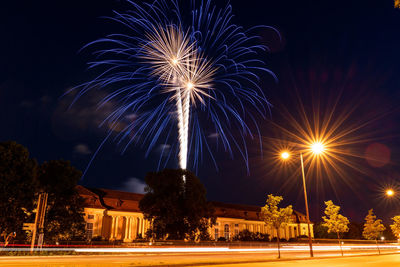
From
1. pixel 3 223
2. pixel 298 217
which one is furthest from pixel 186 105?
pixel 298 217

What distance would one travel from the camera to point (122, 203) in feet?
256

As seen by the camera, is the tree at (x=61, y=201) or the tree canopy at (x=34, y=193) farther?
the tree at (x=61, y=201)

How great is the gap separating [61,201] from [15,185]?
848 cm

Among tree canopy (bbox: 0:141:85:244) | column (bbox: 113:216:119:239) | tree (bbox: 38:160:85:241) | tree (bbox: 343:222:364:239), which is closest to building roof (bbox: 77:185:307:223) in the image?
column (bbox: 113:216:119:239)

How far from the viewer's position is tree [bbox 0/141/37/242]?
123 ft

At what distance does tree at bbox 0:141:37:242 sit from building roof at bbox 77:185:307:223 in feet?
65.6

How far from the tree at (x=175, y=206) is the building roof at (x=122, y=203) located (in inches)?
462

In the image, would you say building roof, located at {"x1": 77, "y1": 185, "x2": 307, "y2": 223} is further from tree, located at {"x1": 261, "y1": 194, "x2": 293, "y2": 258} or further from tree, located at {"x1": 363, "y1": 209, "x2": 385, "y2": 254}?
tree, located at {"x1": 261, "y1": 194, "x2": 293, "y2": 258}

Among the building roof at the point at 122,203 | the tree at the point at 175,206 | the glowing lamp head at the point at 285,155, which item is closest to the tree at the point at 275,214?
the glowing lamp head at the point at 285,155

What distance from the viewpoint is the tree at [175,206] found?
172ft

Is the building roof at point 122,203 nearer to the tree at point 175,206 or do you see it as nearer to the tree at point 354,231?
the tree at point 175,206

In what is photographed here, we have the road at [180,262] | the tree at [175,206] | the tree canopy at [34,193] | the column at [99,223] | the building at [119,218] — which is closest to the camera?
the road at [180,262]

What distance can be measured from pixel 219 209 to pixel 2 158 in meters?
66.5

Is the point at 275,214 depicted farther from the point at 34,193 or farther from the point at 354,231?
the point at 354,231
